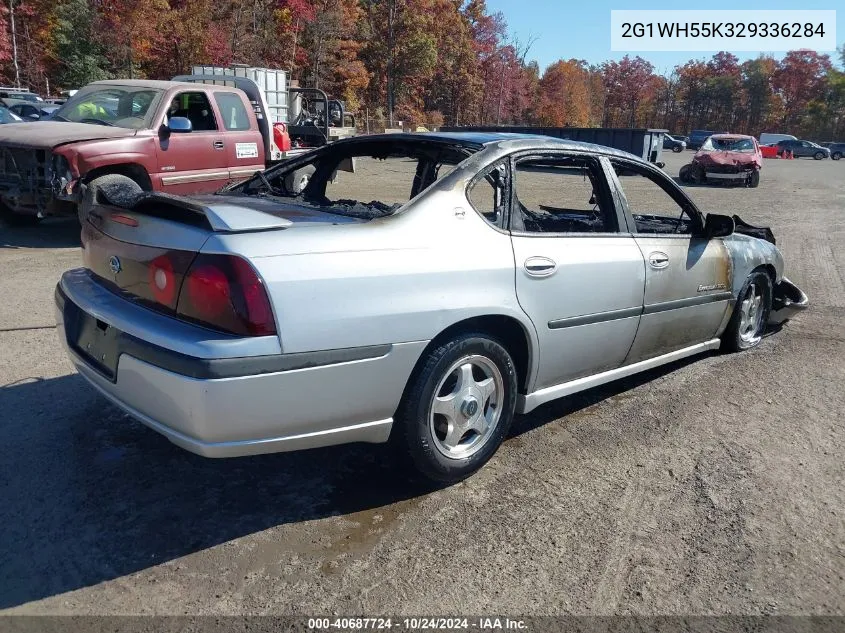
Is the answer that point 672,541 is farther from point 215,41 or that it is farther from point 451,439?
point 215,41

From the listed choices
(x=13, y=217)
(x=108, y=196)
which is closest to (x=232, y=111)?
(x=13, y=217)

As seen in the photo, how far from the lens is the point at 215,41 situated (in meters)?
34.9

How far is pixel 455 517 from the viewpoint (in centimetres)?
296

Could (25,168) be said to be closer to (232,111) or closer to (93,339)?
(232,111)

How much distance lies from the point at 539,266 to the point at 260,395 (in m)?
1.47

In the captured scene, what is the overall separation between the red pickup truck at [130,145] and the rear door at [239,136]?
0.04 feet

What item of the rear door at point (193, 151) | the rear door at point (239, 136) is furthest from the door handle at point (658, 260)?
the rear door at point (239, 136)

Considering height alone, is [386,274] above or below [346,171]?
below

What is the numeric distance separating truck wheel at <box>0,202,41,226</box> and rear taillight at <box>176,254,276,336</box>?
798 centimetres

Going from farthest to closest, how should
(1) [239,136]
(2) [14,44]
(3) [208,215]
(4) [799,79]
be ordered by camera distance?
(4) [799,79]
(2) [14,44]
(1) [239,136]
(3) [208,215]

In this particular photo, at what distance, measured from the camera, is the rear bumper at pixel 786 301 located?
5.82 metres

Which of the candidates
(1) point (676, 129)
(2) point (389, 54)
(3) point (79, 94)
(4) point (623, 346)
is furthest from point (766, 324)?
(1) point (676, 129)

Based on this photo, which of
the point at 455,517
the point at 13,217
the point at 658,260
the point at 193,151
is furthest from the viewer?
the point at 13,217

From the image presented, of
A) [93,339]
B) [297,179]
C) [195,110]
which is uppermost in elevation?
[195,110]
